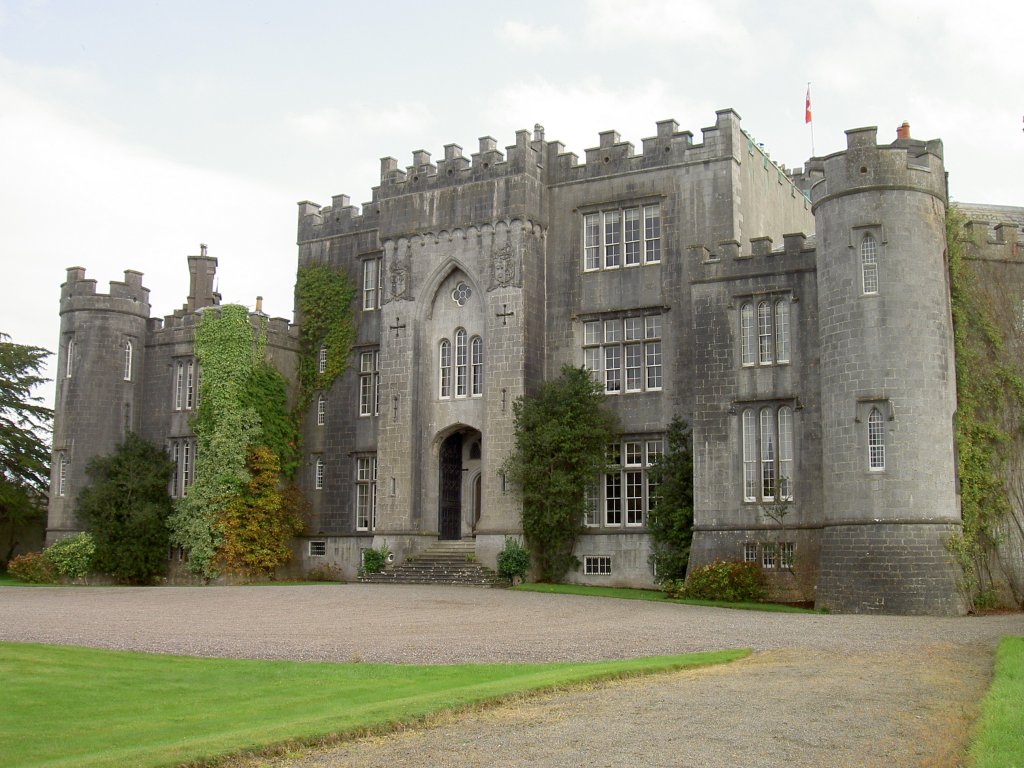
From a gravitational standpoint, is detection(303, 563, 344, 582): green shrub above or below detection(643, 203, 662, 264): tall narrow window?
below

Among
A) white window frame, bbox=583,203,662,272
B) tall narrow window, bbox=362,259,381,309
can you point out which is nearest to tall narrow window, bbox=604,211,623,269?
white window frame, bbox=583,203,662,272

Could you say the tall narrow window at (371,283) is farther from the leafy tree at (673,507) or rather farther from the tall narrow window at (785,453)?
the tall narrow window at (785,453)

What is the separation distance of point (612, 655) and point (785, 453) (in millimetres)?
12874

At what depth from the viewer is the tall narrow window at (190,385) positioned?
38.3 metres

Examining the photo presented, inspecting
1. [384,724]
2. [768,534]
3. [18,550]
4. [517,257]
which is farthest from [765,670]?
[18,550]

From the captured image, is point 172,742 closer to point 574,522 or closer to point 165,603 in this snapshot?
point 165,603

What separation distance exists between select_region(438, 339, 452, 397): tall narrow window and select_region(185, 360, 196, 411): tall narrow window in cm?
952

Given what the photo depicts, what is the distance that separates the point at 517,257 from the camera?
32.9m

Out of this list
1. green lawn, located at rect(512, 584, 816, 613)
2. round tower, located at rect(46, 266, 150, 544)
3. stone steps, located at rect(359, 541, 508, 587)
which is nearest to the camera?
green lawn, located at rect(512, 584, 816, 613)

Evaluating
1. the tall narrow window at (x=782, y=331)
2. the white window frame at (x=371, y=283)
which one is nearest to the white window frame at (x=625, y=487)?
the tall narrow window at (x=782, y=331)

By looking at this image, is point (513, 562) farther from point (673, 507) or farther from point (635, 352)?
point (635, 352)

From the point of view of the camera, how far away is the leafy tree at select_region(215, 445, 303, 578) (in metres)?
34.8

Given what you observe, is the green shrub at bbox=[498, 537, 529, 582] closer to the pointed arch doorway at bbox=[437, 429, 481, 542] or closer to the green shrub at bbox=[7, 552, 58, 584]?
the pointed arch doorway at bbox=[437, 429, 481, 542]

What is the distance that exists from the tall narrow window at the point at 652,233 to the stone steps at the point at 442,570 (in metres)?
10.1
